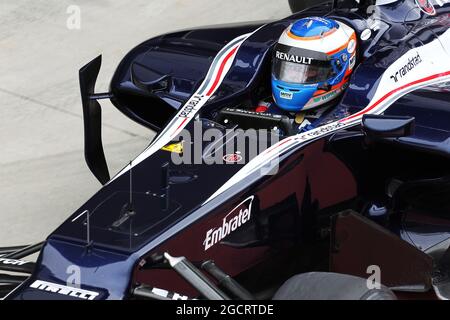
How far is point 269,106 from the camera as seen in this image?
6.66 meters

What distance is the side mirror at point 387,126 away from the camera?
18.7 ft

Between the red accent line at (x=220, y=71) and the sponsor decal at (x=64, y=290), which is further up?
the red accent line at (x=220, y=71)

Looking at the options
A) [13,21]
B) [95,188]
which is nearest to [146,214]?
[95,188]

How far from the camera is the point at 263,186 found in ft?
18.8

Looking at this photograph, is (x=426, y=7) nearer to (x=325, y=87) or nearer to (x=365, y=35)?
(x=365, y=35)

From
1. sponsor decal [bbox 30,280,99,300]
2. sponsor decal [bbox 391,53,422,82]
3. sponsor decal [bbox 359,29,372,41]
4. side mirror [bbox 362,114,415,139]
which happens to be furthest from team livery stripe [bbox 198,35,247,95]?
sponsor decal [bbox 30,280,99,300]

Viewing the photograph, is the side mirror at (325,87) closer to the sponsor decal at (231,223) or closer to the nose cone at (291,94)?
the nose cone at (291,94)

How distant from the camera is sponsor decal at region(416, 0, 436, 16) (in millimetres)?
7332

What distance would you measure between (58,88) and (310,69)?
136 inches

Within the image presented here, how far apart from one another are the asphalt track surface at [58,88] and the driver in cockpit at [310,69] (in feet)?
6.40

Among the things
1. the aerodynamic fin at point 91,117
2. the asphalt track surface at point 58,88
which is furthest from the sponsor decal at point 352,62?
the asphalt track surface at point 58,88

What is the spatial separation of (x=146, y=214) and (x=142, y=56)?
208 centimetres

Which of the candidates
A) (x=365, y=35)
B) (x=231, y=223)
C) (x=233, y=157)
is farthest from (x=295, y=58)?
(x=231, y=223)

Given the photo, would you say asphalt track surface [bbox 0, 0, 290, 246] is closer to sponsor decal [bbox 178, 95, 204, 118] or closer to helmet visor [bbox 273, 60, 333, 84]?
sponsor decal [bbox 178, 95, 204, 118]
